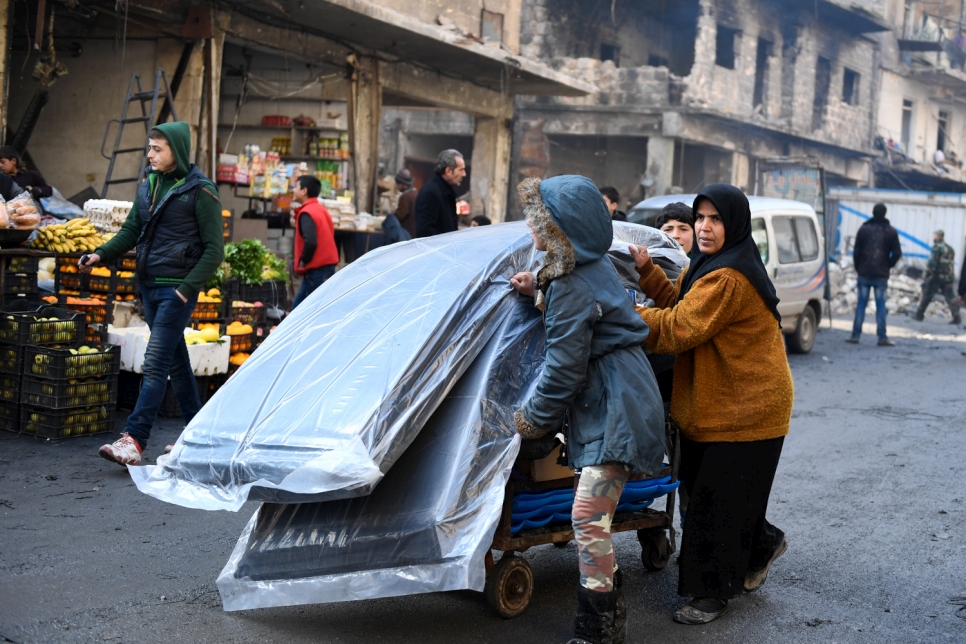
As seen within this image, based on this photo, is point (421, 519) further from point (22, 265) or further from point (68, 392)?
point (22, 265)

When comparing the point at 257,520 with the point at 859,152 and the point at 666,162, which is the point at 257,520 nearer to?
the point at 666,162

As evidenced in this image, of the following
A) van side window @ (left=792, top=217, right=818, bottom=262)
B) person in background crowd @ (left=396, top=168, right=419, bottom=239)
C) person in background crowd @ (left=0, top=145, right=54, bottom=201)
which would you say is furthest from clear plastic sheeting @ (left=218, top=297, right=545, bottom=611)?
van side window @ (left=792, top=217, right=818, bottom=262)

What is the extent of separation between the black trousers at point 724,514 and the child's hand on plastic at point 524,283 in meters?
0.99

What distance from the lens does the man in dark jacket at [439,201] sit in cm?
814

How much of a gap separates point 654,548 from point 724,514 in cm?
73

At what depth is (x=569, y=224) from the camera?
3648 millimetres

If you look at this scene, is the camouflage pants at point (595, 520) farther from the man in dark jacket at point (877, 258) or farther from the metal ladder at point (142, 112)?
the man in dark jacket at point (877, 258)

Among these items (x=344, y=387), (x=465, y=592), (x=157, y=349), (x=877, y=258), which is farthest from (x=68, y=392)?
(x=877, y=258)

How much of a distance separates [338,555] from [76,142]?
10.4 meters

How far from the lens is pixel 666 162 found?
79.5ft

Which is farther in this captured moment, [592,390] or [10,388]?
[10,388]

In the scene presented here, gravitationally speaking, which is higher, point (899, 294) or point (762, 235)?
point (762, 235)

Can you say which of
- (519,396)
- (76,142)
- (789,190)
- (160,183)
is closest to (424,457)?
(519,396)

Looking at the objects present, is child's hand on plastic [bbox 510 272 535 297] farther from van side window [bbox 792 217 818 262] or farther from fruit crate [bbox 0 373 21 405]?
van side window [bbox 792 217 818 262]
